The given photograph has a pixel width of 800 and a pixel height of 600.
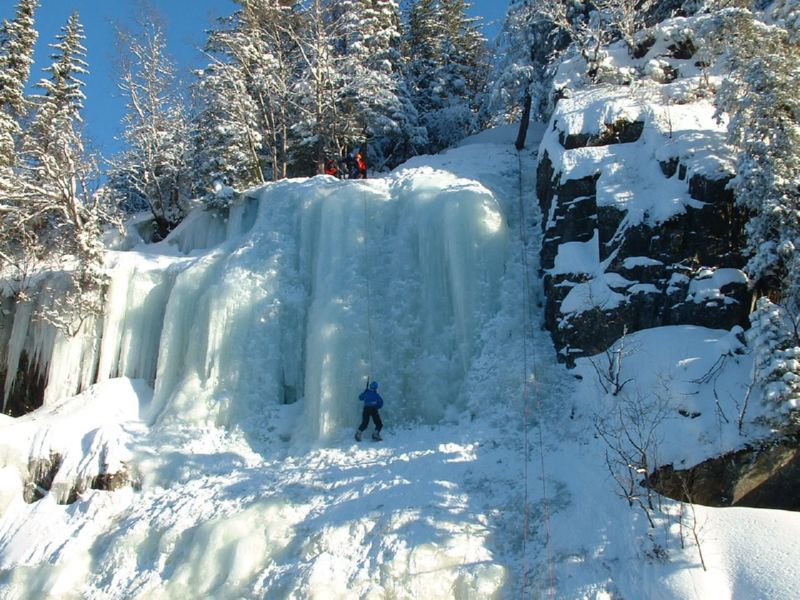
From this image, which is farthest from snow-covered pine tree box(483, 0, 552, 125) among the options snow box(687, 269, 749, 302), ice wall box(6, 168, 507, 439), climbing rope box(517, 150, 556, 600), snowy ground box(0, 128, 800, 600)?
snow box(687, 269, 749, 302)

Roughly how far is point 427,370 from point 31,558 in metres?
7.27

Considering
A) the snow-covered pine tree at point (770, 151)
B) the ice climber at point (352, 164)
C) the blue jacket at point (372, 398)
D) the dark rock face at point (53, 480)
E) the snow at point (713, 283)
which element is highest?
the ice climber at point (352, 164)

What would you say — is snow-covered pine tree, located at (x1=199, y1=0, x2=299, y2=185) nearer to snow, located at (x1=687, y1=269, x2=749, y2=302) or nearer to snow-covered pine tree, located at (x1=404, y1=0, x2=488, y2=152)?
snow-covered pine tree, located at (x1=404, y1=0, x2=488, y2=152)

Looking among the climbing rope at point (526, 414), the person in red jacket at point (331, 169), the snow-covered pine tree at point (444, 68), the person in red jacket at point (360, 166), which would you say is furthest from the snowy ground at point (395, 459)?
the snow-covered pine tree at point (444, 68)

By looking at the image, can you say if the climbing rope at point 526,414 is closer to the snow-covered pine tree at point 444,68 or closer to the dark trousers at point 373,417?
the dark trousers at point 373,417

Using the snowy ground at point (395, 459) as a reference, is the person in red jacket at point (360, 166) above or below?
above

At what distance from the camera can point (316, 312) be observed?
40.2 feet

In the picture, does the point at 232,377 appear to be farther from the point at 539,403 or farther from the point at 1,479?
the point at 539,403

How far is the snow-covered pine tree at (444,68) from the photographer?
72.9 feet

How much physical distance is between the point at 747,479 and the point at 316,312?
796cm

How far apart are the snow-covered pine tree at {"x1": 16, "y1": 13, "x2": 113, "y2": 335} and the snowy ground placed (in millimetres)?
981

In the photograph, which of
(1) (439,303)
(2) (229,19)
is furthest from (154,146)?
(1) (439,303)

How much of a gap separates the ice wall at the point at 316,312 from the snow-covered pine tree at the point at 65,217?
1.67 ft

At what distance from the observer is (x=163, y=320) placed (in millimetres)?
13430
